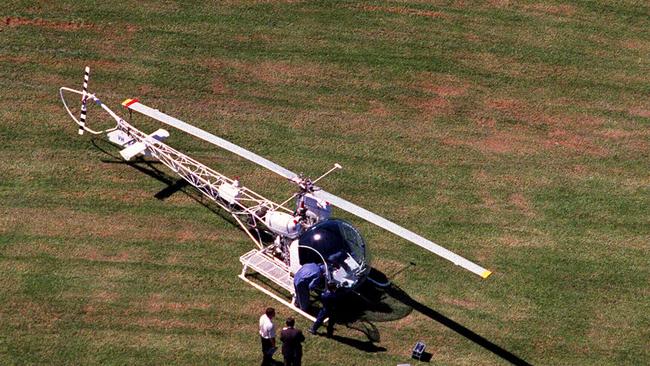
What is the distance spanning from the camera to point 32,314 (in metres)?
23.8

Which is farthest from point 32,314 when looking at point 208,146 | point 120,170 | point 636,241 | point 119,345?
point 636,241

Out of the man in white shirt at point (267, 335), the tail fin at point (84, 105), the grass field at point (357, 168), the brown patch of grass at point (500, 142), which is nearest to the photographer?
the man in white shirt at point (267, 335)

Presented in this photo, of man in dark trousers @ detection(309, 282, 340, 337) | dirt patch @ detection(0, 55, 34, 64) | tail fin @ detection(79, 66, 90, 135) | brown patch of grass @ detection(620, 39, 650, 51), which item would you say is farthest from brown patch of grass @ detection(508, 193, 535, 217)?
dirt patch @ detection(0, 55, 34, 64)

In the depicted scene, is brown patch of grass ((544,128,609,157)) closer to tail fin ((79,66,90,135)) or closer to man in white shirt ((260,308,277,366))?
man in white shirt ((260,308,277,366))

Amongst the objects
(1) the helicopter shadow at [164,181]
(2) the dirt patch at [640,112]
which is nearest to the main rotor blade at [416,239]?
(1) the helicopter shadow at [164,181]

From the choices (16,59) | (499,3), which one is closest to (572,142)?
(499,3)

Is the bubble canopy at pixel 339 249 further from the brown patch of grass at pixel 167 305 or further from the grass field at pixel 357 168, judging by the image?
the brown patch of grass at pixel 167 305

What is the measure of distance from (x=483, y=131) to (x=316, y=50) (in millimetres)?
7370

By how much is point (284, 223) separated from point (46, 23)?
1531 cm

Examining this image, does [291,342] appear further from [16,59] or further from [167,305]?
[16,59]

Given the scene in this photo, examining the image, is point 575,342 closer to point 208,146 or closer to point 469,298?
point 469,298

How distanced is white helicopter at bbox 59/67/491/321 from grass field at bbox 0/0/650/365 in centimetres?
67

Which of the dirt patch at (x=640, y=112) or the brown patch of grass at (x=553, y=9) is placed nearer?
the dirt patch at (x=640, y=112)

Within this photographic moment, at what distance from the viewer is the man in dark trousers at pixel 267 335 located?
22.0 meters
